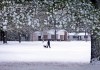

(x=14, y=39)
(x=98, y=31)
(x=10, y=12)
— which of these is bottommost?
(x=14, y=39)

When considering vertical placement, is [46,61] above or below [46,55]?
above

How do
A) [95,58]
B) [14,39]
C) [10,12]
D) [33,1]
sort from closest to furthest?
[95,58]
[33,1]
[10,12]
[14,39]

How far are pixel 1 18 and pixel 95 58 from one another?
27.1 ft

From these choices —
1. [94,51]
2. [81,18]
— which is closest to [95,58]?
[94,51]

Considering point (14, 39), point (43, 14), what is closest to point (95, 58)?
point (43, 14)

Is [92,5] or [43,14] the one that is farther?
[43,14]

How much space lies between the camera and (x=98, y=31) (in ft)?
63.8

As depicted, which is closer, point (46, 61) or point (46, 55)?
point (46, 61)

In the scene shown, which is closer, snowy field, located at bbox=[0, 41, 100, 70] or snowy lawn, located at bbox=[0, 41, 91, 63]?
snowy field, located at bbox=[0, 41, 100, 70]

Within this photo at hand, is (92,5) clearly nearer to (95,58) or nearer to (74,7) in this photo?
(74,7)

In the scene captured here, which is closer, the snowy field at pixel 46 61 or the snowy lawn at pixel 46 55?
the snowy field at pixel 46 61

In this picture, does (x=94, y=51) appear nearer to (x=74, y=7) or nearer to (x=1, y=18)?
(x=74, y=7)

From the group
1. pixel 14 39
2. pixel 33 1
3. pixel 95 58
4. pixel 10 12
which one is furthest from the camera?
pixel 14 39

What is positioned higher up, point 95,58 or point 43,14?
point 43,14
